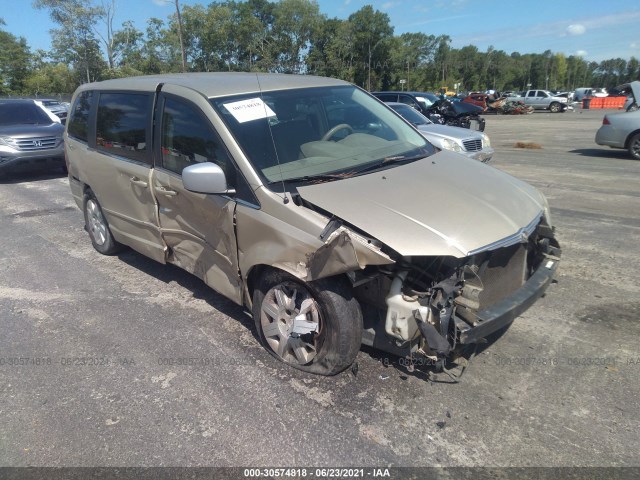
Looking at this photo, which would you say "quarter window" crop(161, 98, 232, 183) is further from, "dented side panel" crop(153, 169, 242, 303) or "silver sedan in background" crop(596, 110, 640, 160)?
"silver sedan in background" crop(596, 110, 640, 160)

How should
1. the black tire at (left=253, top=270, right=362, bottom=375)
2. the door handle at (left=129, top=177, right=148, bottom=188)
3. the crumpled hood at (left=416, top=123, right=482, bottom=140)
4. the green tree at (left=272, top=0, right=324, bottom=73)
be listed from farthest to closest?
the green tree at (left=272, top=0, right=324, bottom=73), the crumpled hood at (left=416, top=123, right=482, bottom=140), the door handle at (left=129, top=177, right=148, bottom=188), the black tire at (left=253, top=270, right=362, bottom=375)

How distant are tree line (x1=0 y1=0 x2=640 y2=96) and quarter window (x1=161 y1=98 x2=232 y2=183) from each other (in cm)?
2920

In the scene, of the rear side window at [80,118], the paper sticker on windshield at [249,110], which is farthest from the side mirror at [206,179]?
the rear side window at [80,118]

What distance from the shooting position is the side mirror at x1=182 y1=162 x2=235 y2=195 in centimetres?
310

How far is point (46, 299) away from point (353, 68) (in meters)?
81.1

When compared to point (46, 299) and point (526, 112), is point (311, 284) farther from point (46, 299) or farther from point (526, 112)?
point (526, 112)

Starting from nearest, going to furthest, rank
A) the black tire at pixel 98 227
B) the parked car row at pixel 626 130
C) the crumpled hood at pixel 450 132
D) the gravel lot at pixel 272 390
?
the gravel lot at pixel 272 390
the black tire at pixel 98 227
the crumpled hood at pixel 450 132
the parked car row at pixel 626 130

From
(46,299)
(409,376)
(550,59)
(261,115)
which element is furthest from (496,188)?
(550,59)

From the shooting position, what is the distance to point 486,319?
270 centimetres

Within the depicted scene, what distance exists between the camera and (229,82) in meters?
3.77

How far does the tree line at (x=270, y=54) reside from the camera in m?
54.1

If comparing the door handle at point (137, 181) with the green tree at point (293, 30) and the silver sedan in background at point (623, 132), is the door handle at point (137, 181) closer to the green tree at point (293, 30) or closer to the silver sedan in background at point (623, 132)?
the silver sedan in background at point (623, 132)

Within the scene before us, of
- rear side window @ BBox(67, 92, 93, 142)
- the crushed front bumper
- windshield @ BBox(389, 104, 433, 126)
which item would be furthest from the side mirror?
windshield @ BBox(389, 104, 433, 126)

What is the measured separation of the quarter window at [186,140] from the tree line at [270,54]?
29.2 metres
